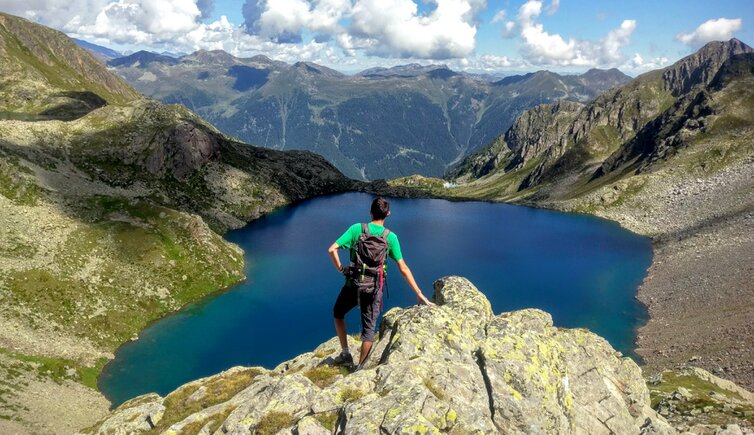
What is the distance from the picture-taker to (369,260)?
1839 cm

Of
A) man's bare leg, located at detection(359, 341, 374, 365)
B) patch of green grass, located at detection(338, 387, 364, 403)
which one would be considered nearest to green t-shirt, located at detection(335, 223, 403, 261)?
man's bare leg, located at detection(359, 341, 374, 365)

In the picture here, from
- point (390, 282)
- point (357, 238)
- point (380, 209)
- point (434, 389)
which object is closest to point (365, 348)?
point (434, 389)

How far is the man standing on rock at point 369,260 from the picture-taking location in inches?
715

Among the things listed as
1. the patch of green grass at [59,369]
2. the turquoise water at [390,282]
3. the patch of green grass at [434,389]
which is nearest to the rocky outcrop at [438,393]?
the patch of green grass at [434,389]

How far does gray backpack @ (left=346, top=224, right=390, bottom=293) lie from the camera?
1820 centimetres

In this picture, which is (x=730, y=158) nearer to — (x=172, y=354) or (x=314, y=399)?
(x=172, y=354)

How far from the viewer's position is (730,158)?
153750 mm

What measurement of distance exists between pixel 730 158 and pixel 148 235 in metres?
170

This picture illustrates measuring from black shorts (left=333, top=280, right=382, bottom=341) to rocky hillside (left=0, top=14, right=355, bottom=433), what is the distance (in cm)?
4024

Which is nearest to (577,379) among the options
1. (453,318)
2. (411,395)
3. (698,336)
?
(453,318)

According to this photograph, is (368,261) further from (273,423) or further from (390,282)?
(390,282)

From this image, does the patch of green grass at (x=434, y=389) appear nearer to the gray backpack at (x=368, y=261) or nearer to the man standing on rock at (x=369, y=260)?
the man standing on rock at (x=369, y=260)

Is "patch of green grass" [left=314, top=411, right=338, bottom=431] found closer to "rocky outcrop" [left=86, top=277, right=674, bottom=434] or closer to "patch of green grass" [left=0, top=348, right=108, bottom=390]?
"rocky outcrop" [left=86, top=277, right=674, bottom=434]

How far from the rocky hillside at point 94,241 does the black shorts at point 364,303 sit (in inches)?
1584
